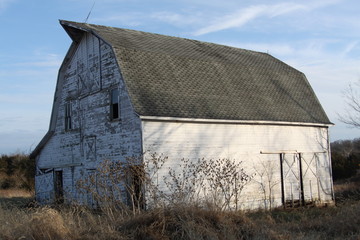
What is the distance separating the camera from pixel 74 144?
59.8 ft

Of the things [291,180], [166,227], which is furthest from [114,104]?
[291,180]

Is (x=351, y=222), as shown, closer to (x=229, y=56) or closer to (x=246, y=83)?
(x=246, y=83)

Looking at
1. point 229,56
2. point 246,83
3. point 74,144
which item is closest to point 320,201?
point 246,83

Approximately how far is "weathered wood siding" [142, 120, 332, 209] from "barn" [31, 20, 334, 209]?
39 millimetres

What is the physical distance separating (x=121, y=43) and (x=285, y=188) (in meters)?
9.16

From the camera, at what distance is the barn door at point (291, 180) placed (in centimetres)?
1814

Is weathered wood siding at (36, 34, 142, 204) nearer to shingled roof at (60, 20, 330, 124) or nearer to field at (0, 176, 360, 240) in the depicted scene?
shingled roof at (60, 20, 330, 124)

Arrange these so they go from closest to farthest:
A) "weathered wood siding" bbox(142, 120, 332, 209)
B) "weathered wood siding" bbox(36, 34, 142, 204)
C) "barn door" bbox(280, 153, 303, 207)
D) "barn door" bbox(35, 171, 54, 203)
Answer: "weathered wood siding" bbox(142, 120, 332, 209) < "weathered wood siding" bbox(36, 34, 142, 204) < "barn door" bbox(280, 153, 303, 207) < "barn door" bbox(35, 171, 54, 203)

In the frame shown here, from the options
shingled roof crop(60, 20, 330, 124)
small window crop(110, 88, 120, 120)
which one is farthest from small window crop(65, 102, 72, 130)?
small window crop(110, 88, 120, 120)

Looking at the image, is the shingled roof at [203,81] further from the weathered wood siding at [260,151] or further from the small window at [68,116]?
the small window at [68,116]

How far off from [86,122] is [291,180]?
9.14 meters

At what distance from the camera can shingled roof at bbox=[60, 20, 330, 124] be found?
15328mm

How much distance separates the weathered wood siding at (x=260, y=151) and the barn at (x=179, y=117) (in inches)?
1.6

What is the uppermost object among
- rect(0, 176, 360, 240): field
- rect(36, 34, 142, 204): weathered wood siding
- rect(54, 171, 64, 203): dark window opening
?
rect(36, 34, 142, 204): weathered wood siding
